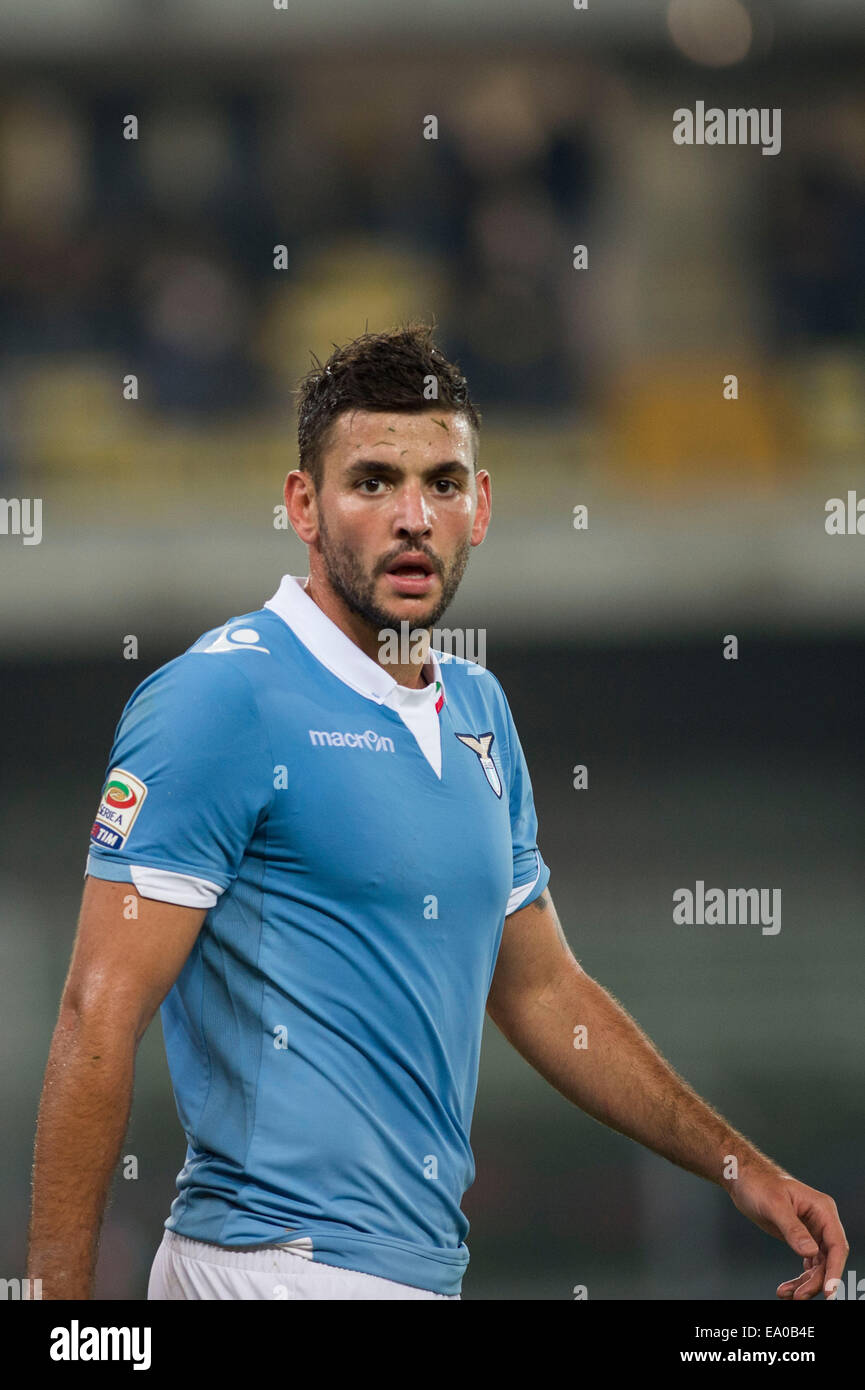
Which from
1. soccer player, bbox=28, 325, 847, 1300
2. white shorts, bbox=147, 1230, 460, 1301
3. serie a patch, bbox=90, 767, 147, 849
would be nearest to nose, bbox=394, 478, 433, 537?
soccer player, bbox=28, 325, 847, 1300

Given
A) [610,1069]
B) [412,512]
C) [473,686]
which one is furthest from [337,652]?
[610,1069]

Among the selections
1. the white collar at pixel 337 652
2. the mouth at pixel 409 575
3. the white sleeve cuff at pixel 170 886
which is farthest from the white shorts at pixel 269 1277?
the mouth at pixel 409 575

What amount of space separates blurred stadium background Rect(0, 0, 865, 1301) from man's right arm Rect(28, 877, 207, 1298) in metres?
4.45

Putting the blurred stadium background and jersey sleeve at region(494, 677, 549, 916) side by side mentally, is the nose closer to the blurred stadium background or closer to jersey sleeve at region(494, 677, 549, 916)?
jersey sleeve at region(494, 677, 549, 916)

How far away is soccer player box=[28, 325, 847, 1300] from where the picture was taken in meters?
2.15

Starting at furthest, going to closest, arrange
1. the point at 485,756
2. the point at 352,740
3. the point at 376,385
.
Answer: the point at 485,756
the point at 376,385
the point at 352,740

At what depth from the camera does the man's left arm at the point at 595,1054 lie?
→ 2648 millimetres

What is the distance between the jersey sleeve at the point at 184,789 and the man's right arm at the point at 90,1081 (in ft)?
0.15

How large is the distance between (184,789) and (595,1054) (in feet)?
2.86

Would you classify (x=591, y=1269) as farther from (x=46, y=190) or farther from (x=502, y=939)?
(x=46, y=190)

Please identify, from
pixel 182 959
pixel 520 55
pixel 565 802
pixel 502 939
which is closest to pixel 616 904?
pixel 565 802

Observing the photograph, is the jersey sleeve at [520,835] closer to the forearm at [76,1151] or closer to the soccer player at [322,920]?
the soccer player at [322,920]

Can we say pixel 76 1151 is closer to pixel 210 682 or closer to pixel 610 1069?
pixel 210 682

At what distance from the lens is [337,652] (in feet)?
8.03
